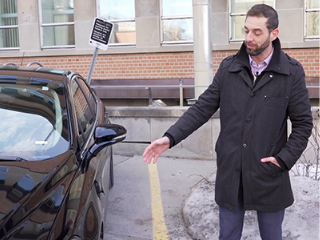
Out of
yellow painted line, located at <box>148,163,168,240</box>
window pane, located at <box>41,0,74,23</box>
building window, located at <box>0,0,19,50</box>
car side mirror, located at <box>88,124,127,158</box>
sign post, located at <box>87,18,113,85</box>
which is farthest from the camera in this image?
building window, located at <box>0,0,19,50</box>

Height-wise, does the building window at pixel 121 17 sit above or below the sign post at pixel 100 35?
above

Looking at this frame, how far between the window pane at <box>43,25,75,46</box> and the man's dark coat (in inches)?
369

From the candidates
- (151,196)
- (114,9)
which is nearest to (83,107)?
(151,196)

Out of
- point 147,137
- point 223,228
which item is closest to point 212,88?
point 223,228

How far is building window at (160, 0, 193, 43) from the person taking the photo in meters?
10.9

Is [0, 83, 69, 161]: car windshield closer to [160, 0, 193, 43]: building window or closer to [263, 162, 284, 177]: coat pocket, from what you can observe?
[263, 162, 284, 177]: coat pocket

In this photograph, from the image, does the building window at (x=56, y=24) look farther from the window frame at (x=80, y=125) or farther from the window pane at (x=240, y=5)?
the window frame at (x=80, y=125)

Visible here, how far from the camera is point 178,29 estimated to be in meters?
10.9

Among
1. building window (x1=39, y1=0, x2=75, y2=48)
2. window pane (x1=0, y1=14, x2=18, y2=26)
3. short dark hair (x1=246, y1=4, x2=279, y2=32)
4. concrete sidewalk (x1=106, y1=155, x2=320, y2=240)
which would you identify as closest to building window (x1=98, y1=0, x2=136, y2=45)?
building window (x1=39, y1=0, x2=75, y2=48)

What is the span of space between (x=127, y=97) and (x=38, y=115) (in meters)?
7.69

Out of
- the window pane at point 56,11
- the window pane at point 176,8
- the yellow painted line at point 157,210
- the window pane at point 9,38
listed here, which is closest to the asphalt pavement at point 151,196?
the yellow painted line at point 157,210

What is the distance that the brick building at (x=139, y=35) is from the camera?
10109 millimetres

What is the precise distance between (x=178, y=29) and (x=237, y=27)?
53.7 inches

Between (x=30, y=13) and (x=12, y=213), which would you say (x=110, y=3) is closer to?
(x=30, y=13)
